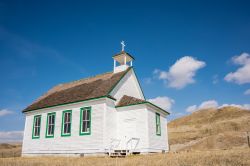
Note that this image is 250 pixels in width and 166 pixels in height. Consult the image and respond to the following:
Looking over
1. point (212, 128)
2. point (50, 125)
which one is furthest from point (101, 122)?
point (212, 128)

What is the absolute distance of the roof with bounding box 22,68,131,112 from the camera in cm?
1783

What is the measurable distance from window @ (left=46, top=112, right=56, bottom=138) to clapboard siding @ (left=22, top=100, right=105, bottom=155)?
36cm

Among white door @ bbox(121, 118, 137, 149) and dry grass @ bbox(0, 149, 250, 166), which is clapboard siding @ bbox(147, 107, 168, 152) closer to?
white door @ bbox(121, 118, 137, 149)

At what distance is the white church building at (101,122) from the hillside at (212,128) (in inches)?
525

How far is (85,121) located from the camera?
684 inches

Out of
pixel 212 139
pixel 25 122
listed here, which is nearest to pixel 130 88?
pixel 25 122

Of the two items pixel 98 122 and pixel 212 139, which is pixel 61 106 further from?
pixel 212 139

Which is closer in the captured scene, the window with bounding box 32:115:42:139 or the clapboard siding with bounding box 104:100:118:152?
the clapboard siding with bounding box 104:100:118:152

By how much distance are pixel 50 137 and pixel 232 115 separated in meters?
59.0

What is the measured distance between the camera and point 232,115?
64.4 metres

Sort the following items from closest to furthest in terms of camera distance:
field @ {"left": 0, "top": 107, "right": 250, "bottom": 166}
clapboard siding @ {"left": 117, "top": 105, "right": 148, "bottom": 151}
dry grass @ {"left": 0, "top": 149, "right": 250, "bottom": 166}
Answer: dry grass @ {"left": 0, "top": 149, "right": 250, "bottom": 166} → field @ {"left": 0, "top": 107, "right": 250, "bottom": 166} → clapboard siding @ {"left": 117, "top": 105, "right": 148, "bottom": 151}

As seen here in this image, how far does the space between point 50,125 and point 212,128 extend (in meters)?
44.5

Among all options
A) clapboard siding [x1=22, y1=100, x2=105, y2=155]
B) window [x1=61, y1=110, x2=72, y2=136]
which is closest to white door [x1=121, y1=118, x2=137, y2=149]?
clapboard siding [x1=22, y1=100, x2=105, y2=155]

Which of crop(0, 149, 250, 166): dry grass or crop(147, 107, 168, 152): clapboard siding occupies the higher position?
crop(147, 107, 168, 152): clapboard siding
